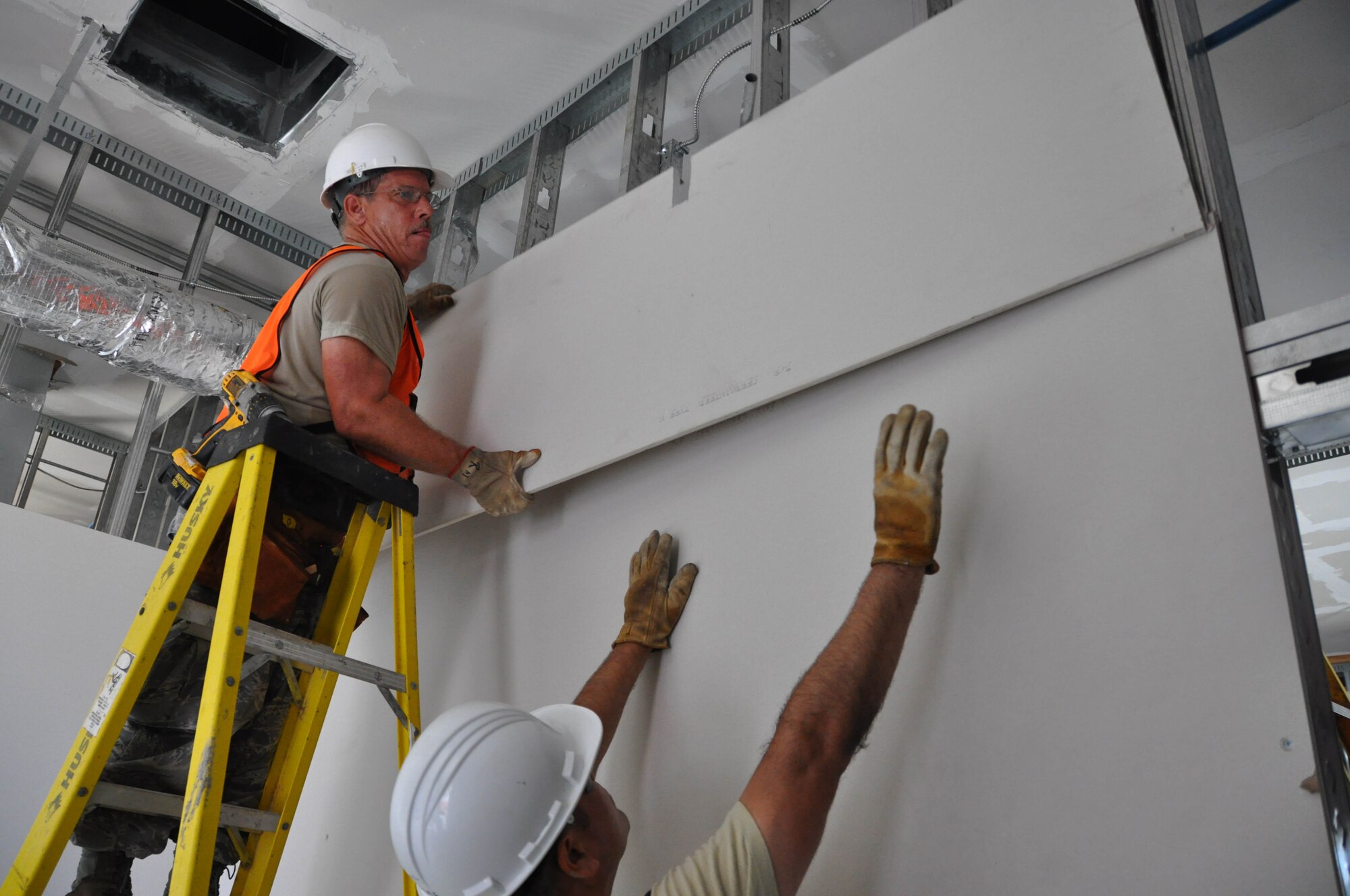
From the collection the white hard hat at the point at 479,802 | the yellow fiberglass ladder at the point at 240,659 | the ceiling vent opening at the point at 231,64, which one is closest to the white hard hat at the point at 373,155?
the ceiling vent opening at the point at 231,64

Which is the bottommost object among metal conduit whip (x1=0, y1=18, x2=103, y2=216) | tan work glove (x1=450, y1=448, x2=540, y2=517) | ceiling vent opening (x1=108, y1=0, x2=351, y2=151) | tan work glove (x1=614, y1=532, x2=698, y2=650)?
tan work glove (x1=614, y1=532, x2=698, y2=650)

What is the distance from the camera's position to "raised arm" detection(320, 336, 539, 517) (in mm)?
1867

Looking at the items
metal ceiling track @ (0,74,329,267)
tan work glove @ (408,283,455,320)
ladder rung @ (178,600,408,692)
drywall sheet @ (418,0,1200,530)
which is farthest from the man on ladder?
metal ceiling track @ (0,74,329,267)

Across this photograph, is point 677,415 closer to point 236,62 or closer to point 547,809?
point 547,809

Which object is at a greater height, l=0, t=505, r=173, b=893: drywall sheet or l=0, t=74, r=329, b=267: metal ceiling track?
l=0, t=74, r=329, b=267: metal ceiling track

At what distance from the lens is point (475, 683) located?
210 cm

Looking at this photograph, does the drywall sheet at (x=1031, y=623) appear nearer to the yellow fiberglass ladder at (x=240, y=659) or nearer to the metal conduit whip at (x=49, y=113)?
the yellow fiberglass ladder at (x=240, y=659)

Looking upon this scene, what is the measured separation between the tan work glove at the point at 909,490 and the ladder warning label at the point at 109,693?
1245 mm

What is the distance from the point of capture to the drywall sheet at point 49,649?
2.49 metres

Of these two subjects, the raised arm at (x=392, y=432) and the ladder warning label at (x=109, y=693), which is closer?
the ladder warning label at (x=109, y=693)

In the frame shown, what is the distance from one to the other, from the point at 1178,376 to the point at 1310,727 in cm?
45

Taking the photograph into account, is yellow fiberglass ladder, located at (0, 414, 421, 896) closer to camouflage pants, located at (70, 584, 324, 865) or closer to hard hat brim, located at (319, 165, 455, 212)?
camouflage pants, located at (70, 584, 324, 865)

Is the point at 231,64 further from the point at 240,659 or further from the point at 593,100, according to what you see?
the point at 240,659

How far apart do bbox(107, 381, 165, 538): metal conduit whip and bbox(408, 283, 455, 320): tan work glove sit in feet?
4.07
